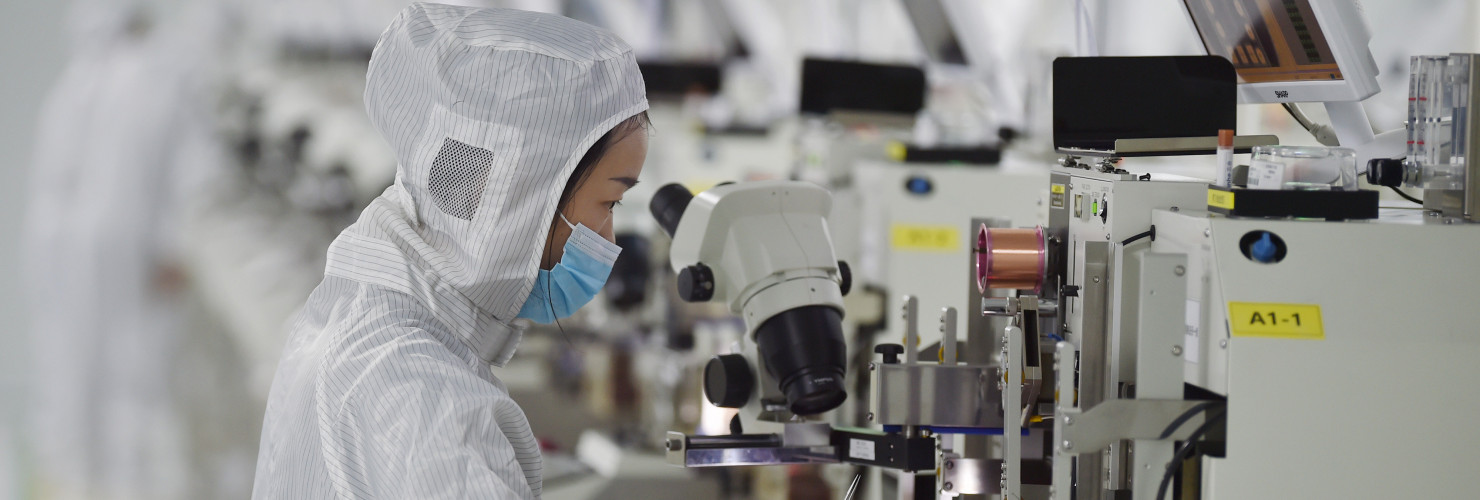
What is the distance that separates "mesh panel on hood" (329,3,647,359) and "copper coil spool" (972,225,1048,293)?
66 centimetres

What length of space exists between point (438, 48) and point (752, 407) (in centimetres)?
92

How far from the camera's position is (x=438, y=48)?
1245mm

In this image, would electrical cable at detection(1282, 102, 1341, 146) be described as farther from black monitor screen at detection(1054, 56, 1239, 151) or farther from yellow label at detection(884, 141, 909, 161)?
yellow label at detection(884, 141, 909, 161)

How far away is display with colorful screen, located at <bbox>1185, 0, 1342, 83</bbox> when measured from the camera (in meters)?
1.71

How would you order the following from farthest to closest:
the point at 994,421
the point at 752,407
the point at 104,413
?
the point at 104,413 → the point at 752,407 → the point at 994,421

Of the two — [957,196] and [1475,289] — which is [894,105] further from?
[1475,289]

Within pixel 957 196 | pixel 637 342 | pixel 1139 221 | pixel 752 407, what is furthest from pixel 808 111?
pixel 1139 221

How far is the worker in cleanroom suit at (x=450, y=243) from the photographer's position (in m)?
1.12

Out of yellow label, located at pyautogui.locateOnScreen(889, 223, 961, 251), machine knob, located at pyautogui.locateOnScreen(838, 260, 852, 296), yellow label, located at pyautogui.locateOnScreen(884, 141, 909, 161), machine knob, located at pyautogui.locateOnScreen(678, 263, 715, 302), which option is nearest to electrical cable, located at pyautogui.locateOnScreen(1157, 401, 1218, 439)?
machine knob, located at pyautogui.locateOnScreen(838, 260, 852, 296)

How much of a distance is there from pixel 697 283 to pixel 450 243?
2.02 ft

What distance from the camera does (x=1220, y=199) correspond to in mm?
1400

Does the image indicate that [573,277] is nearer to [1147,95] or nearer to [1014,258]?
[1014,258]

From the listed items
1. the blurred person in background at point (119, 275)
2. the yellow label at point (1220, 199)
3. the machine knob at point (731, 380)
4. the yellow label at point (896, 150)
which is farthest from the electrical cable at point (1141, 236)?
the blurred person in background at point (119, 275)

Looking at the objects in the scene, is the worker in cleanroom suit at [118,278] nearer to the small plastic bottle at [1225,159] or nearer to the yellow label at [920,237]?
the yellow label at [920,237]
